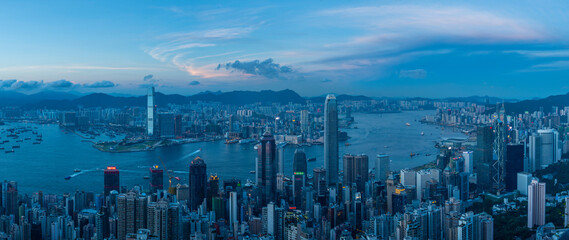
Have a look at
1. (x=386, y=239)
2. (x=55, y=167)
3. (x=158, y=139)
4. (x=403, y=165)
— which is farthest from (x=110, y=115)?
(x=386, y=239)

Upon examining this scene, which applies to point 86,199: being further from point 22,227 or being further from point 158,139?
point 158,139

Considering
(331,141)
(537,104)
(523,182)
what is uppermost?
(537,104)

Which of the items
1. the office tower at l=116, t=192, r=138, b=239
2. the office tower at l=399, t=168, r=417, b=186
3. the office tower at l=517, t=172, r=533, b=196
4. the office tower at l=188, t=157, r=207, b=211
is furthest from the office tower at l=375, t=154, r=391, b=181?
the office tower at l=116, t=192, r=138, b=239

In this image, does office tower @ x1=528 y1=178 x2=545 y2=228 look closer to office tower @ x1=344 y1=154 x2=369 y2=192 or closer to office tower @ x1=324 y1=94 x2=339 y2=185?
office tower @ x1=344 y1=154 x2=369 y2=192

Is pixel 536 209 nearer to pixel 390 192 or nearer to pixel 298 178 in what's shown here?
pixel 390 192

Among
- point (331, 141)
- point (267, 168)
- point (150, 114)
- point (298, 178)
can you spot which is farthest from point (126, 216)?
point (150, 114)
